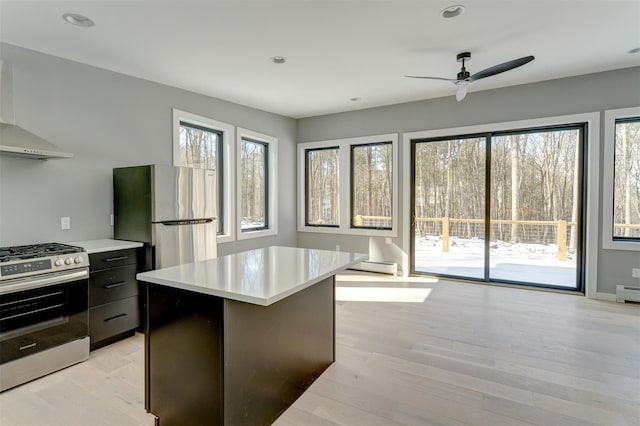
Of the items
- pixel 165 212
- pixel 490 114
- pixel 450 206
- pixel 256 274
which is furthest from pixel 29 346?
pixel 490 114

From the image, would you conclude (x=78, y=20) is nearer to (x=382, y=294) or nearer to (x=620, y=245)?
(x=382, y=294)

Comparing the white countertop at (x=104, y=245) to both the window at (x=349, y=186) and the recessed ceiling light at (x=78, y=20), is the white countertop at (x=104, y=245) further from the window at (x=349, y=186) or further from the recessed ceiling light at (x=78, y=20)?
the window at (x=349, y=186)

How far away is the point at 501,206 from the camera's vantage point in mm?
4809

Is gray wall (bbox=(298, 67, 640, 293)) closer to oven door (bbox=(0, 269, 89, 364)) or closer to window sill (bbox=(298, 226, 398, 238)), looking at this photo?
window sill (bbox=(298, 226, 398, 238))

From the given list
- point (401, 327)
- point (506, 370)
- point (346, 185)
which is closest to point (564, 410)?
point (506, 370)

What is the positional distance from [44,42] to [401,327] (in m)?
4.32

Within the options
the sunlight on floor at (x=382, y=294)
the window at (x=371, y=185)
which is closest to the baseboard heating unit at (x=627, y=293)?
the sunlight on floor at (x=382, y=294)

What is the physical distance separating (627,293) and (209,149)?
5799 millimetres

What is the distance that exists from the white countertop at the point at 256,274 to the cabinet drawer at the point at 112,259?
1.33 m

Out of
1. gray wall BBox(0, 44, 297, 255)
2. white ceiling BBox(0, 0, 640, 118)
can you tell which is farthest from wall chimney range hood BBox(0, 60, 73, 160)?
white ceiling BBox(0, 0, 640, 118)

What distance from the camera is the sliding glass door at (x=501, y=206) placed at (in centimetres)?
449

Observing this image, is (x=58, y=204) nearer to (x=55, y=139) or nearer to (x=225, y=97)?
(x=55, y=139)

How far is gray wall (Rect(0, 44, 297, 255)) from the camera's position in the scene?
298cm

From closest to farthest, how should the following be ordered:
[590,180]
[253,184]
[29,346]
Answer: [29,346] → [590,180] → [253,184]
